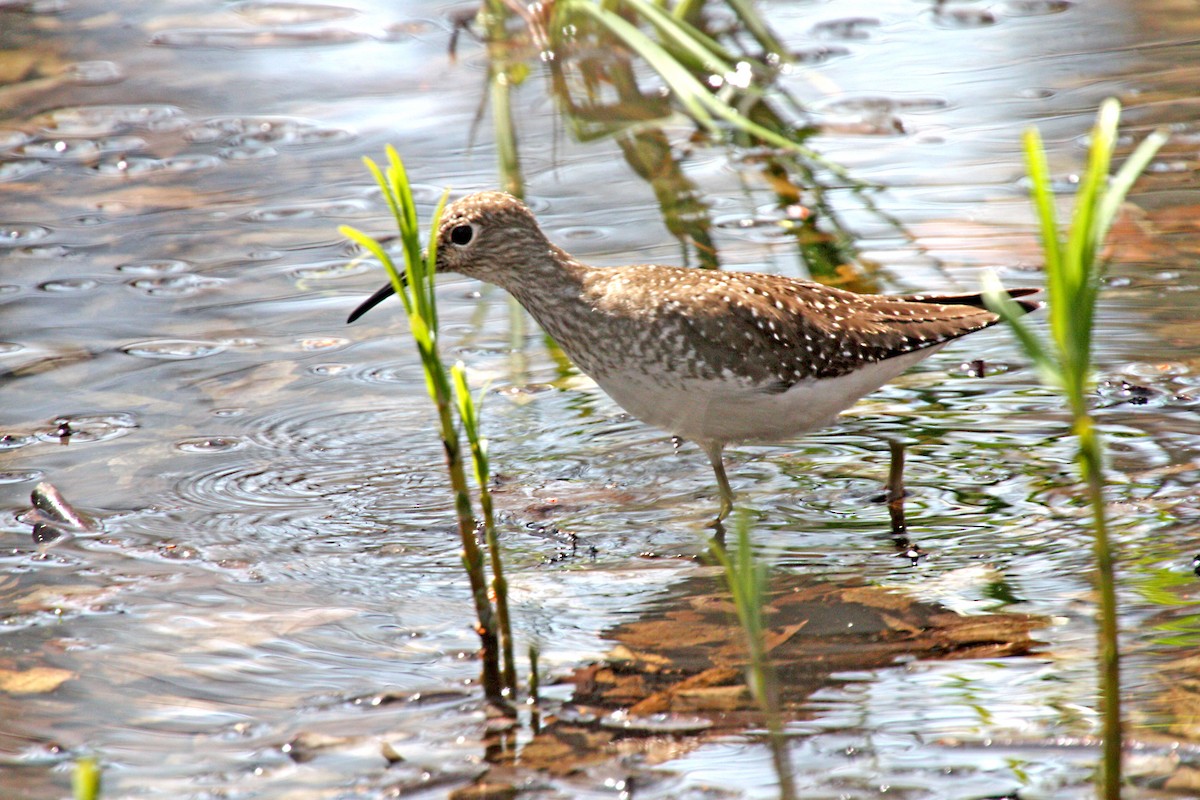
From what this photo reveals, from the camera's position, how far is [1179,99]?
10281 mm

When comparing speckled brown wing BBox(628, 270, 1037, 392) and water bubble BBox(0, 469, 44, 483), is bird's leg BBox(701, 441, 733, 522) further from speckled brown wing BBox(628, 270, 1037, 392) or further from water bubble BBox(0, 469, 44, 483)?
water bubble BBox(0, 469, 44, 483)

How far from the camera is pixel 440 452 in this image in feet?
22.0

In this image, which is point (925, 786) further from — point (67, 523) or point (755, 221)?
point (755, 221)

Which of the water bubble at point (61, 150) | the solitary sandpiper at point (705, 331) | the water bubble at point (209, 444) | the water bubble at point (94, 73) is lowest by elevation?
the water bubble at point (209, 444)

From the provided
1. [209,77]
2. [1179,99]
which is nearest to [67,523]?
[209,77]

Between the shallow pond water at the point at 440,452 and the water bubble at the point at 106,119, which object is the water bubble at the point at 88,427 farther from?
the water bubble at the point at 106,119

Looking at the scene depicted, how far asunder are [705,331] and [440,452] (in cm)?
154

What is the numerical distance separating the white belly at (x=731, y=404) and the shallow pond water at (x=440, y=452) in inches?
14.9

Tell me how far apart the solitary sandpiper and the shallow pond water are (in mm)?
472

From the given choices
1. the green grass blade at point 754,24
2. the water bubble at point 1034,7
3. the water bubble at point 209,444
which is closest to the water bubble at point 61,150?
the water bubble at point 209,444

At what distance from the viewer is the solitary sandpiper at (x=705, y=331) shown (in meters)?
5.99

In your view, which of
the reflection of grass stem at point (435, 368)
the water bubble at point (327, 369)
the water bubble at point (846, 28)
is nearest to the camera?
the reflection of grass stem at point (435, 368)

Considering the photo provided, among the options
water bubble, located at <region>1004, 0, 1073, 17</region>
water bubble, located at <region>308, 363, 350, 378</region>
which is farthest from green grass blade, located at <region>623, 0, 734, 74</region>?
water bubble, located at <region>1004, 0, 1073, 17</region>

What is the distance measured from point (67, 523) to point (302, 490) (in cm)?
104
